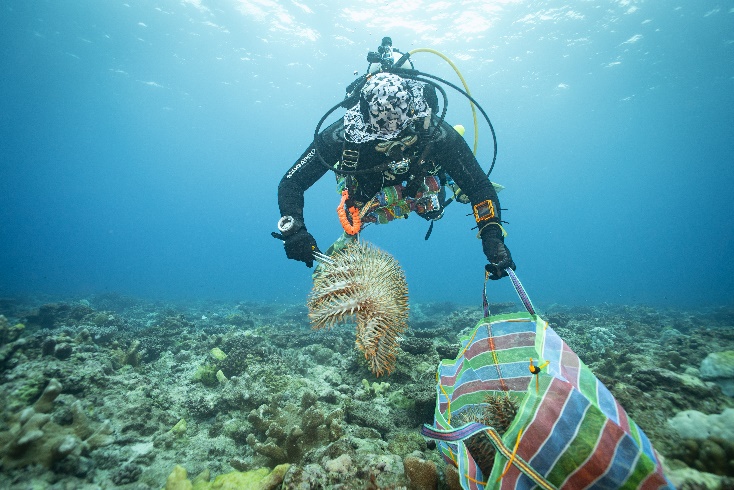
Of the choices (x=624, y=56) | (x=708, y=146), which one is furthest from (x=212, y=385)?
(x=708, y=146)

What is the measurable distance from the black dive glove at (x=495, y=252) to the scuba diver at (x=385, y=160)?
12mm

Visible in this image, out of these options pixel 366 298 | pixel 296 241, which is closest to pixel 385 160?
pixel 296 241

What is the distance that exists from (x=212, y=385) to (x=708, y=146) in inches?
3534

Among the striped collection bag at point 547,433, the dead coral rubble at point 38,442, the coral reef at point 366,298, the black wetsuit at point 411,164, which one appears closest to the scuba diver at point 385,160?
the black wetsuit at point 411,164

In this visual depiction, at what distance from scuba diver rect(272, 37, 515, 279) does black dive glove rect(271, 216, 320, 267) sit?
0.01 m

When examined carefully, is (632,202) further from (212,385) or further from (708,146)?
(212,385)

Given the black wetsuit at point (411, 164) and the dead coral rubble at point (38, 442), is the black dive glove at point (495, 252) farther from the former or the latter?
the dead coral rubble at point (38, 442)

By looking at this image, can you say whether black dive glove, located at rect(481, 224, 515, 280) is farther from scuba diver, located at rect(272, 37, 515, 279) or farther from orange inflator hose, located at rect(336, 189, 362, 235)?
orange inflator hose, located at rect(336, 189, 362, 235)

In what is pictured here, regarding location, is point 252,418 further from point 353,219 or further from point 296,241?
point 353,219

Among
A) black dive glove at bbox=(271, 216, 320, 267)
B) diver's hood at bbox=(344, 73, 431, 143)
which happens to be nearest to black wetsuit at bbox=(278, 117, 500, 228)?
diver's hood at bbox=(344, 73, 431, 143)

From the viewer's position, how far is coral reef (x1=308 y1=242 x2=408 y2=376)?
2613 millimetres

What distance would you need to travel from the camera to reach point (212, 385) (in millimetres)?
5473

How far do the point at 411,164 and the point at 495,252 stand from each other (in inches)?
67.5

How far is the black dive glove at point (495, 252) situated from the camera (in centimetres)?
308
